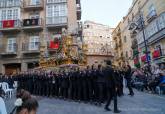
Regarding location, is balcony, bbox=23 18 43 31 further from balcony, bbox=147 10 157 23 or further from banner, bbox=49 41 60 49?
balcony, bbox=147 10 157 23

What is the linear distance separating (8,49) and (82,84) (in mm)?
20180

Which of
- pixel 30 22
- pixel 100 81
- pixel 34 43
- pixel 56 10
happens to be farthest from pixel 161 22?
pixel 100 81

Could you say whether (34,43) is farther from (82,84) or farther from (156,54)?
(82,84)

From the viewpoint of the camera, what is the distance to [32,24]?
28469 millimetres

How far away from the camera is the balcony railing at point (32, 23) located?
1119 inches

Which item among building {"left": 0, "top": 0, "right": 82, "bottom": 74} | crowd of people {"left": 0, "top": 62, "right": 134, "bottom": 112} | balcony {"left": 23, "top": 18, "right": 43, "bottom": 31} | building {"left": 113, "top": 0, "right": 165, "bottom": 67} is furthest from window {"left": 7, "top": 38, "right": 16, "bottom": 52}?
building {"left": 113, "top": 0, "right": 165, "bottom": 67}

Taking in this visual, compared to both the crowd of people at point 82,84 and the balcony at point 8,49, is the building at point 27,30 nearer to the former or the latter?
the balcony at point 8,49

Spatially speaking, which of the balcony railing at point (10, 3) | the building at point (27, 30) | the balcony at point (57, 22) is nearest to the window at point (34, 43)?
the building at point (27, 30)

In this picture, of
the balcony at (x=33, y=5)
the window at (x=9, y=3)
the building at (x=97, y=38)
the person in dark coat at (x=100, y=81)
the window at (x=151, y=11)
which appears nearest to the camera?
the person in dark coat at (x=100, y=81)

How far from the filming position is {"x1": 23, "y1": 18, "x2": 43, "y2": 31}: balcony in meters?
28.4

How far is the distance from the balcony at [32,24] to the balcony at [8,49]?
285cm

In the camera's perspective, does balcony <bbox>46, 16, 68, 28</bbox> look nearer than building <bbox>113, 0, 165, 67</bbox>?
No

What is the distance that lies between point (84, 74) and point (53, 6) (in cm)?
2048

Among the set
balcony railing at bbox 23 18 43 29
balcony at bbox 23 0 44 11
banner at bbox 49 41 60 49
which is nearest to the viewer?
banner at bbox 49 41 60 49
